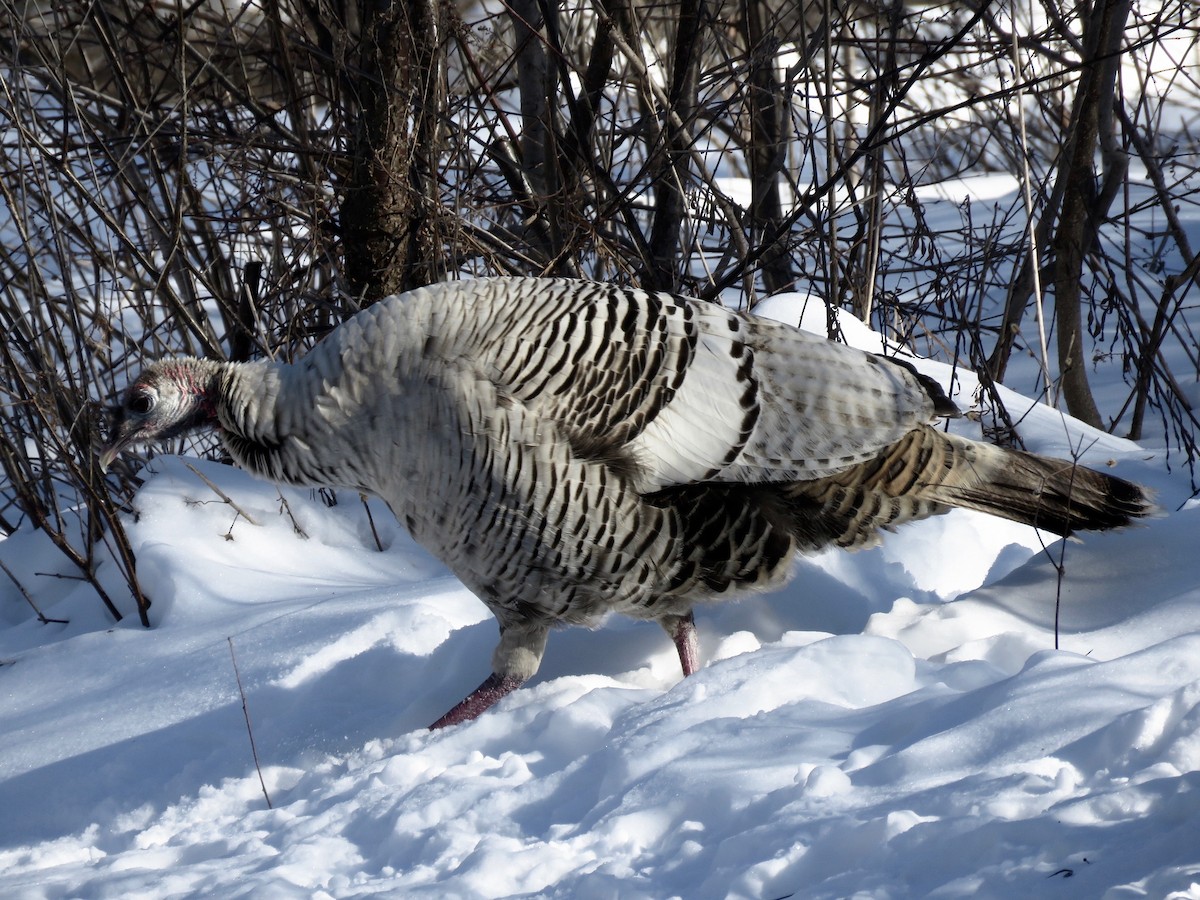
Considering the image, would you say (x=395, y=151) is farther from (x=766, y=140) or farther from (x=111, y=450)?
(x=766, y=140)

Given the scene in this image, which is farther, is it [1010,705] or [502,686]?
[502,686]

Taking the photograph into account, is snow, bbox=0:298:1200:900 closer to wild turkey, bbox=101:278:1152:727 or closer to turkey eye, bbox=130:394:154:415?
wild turkey, bbox=101:278:1152:727

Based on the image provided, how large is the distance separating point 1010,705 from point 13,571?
4.38 m

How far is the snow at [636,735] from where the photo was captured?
201 centimetres

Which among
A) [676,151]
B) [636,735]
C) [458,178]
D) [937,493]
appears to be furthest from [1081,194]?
[636,735]

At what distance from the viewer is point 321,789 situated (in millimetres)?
2842

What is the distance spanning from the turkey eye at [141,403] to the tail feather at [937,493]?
75.1 inches

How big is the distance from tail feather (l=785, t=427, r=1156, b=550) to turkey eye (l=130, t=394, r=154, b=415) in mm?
1909

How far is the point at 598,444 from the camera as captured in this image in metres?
3.11

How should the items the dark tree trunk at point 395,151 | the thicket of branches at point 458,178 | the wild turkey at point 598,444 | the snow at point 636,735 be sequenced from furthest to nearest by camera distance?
the dark tree trunk at point 395,151
the thicket of branches at point 458,178
the wild turkey at point 598,444
the snow at point 636,735

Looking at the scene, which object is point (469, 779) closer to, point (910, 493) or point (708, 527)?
point (708, 527)

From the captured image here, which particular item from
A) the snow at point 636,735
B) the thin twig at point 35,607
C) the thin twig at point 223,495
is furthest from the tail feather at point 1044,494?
the thin twig at point 35,607

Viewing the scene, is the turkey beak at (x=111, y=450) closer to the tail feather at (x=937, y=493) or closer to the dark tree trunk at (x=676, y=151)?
the tail feather at (x=937, y=493)

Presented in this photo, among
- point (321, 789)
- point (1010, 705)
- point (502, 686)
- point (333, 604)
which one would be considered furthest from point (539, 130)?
point (1010, 705)
